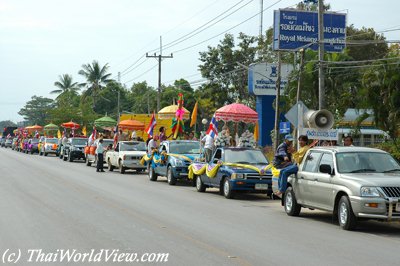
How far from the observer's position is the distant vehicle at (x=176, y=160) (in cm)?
2375

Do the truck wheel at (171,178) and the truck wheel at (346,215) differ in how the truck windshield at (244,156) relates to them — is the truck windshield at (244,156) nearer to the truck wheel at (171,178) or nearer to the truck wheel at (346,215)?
the truck wheel at (171,178)

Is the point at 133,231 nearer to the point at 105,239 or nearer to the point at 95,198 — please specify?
the point at 105,239

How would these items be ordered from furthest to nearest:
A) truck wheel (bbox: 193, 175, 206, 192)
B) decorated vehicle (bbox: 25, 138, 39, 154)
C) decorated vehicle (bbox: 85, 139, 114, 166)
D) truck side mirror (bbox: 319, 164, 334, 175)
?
decorated vehicle (bbox: 25, 138, 39, 154), decorated vehicle (bbox: 85, 139, 114, 166), truck wheel (bbox: 193, 175, 206, 192), truck side mirror (bbox: 319, 164, 334, 175)

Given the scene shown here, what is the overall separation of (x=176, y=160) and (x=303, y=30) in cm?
1559

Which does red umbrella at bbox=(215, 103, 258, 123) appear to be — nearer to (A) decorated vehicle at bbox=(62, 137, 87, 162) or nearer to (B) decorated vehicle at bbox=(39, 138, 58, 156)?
(A) decorated vehicle at bbox=(62, 137, 87, 162)

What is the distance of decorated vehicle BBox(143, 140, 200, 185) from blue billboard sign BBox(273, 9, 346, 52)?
1266 cm

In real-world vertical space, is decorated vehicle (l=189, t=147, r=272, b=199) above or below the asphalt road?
above

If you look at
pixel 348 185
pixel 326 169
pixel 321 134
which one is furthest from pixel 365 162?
pixel 321 134

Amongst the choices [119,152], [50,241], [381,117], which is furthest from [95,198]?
[381,117]

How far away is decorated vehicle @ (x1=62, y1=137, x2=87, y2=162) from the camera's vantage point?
140 ft

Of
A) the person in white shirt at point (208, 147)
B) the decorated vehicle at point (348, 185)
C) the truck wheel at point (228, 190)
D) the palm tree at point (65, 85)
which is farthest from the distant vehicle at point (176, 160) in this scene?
the palm tree at point (65, 85)

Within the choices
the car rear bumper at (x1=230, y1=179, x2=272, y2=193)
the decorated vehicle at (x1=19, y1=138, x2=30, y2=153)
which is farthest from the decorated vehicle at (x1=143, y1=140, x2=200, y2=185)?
the decorated vehicle at (x1=19, y1=138, x2=30, y2=153)

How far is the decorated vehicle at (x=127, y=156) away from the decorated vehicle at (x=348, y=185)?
1577 centimetres

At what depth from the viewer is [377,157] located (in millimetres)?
13461
